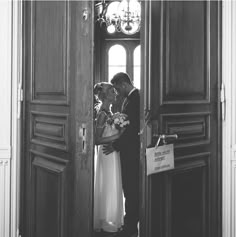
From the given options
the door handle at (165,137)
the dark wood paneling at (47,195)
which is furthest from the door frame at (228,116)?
the dark wood paneling at (47,195)

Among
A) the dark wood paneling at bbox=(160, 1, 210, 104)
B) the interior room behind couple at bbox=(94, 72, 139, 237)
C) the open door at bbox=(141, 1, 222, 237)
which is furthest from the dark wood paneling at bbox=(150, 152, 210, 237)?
the interior room behind couple at bbox=(94, 72, 139, 237)

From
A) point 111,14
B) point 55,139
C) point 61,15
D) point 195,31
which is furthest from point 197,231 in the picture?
point 111,14

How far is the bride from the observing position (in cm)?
252

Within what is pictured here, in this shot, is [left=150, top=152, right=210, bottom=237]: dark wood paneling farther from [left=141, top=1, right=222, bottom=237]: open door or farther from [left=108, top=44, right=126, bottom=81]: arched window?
[left=108, top=44, right=126, bottom=81]: arched window

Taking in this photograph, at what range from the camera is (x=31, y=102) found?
7.04 ft

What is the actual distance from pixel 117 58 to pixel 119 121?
3.48 m

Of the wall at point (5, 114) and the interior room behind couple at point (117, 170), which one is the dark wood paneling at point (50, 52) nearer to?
the wall at point (5, 114)

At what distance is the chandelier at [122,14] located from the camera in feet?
10.6

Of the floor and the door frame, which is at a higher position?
the door frame

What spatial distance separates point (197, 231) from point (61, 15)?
4.55 ft

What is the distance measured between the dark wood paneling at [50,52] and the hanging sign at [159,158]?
51 centimetres

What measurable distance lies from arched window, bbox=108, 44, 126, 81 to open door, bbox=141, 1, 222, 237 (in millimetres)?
3701

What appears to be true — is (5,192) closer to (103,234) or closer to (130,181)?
(103,234)

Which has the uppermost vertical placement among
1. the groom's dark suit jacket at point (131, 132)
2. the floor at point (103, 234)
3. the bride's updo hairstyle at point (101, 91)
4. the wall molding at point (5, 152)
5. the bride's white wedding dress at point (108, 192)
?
the bride's updo hairstyle at point (101, 91)
